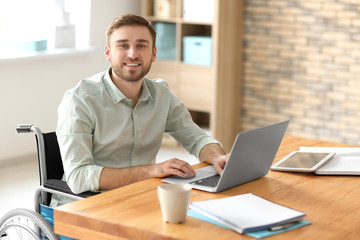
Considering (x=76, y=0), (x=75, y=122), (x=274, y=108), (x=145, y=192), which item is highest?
(x=76, y=0)

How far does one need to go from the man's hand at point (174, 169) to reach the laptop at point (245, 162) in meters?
0.02

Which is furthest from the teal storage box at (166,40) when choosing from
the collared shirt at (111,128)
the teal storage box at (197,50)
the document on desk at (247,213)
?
the document on desk at (247,213)

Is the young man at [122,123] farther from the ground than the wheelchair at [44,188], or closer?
farther from the ground

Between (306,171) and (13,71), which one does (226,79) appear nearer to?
(13,71)

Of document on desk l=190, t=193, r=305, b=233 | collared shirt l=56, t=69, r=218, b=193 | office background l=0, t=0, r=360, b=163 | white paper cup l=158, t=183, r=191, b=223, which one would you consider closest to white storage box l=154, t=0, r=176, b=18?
office background l=0, t=0, r=360, b=163

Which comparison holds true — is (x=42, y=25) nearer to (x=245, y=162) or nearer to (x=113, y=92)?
(x=113, y=92)

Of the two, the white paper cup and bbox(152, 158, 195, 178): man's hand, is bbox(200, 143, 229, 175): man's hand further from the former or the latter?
the white paper cup

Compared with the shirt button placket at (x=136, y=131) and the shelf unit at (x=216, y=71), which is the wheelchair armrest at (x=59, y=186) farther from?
the shelf unit at (x=216, y=71)

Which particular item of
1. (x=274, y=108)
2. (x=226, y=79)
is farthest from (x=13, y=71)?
(x=274, y=108)

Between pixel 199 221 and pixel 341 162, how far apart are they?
2.77ft

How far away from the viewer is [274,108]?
5.24m

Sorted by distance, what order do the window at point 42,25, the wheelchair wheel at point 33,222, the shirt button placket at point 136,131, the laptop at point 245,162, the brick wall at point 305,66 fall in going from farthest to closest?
the window at point 42,25, the brick wall at point 305,66, the shirt button placket at point 136,131, the wheelchair wheel at point 33,222, the laptop at point 245,162

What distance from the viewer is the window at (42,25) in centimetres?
502

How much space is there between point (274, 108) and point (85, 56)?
62.7 inches
